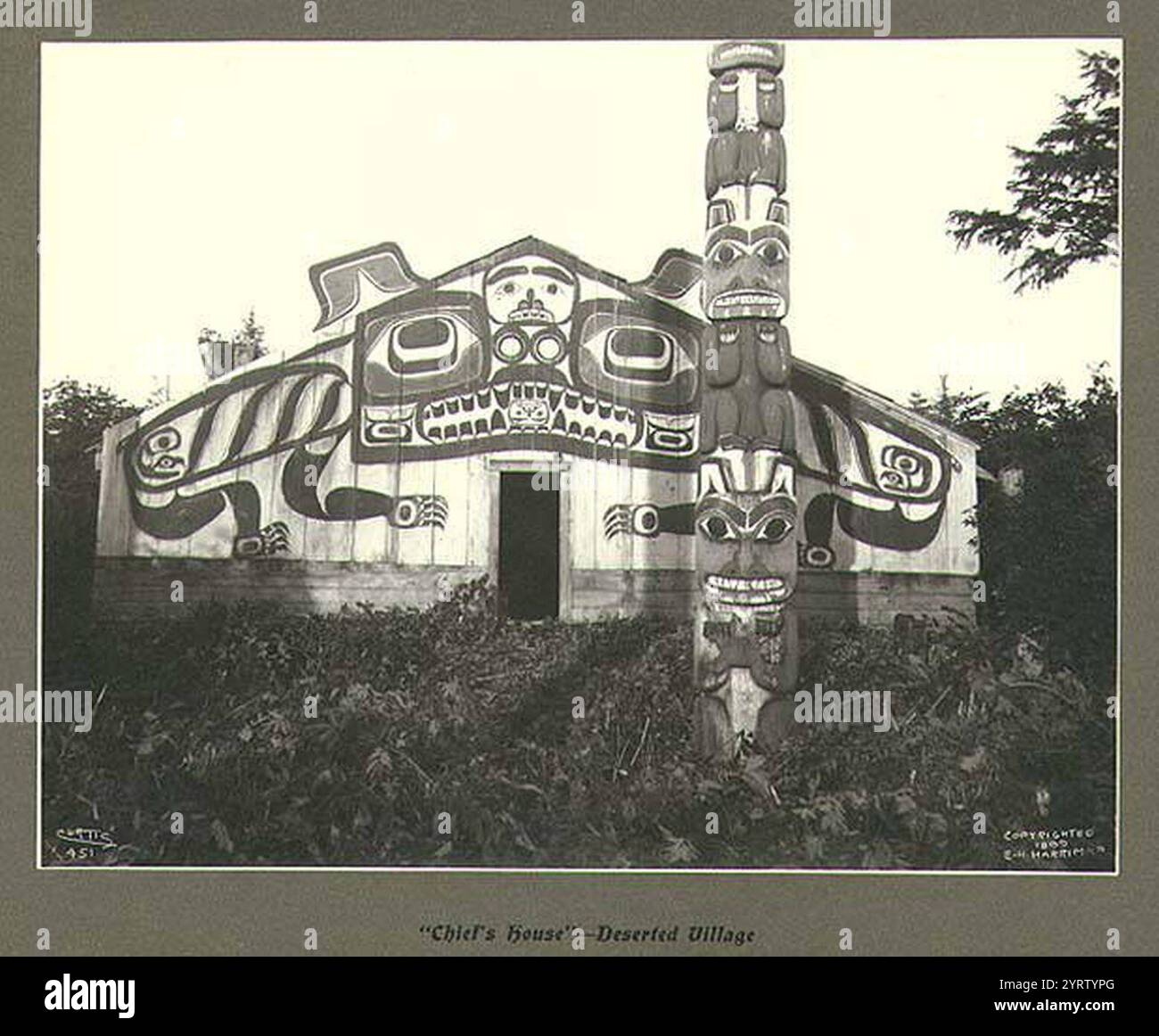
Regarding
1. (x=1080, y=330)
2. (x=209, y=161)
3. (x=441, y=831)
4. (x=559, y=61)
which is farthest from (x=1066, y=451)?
(x=209, y=161)

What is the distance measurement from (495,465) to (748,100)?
1.89 meters

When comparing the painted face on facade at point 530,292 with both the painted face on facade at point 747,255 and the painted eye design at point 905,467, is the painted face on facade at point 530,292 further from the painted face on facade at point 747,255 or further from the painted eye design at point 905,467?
the painted eye design at point 905,467

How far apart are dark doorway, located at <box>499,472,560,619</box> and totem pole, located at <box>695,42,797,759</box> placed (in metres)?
0.64

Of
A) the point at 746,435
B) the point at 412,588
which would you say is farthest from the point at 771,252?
the point at 412,588

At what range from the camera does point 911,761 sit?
5961 mm

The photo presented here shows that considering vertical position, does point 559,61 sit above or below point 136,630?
above

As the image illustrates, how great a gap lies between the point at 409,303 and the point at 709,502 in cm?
157

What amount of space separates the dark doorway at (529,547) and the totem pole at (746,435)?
64 centimetres

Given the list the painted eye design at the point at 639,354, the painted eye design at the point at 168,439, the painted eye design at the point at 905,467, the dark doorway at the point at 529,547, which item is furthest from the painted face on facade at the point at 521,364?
the painted eye design at the point at 905,467

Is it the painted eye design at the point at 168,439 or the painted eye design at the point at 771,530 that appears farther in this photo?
the painted eye design at the point at 168,439

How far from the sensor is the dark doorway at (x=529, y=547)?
6.11m

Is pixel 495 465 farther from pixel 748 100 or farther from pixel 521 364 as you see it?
pixel 748 100

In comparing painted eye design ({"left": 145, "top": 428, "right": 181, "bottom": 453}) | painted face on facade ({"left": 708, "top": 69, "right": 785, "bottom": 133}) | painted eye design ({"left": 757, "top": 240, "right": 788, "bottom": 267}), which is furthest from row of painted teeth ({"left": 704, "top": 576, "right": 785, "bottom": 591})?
painted eye design ({"left": 145, "top": 428, "right": 181, "bottom": 453})
